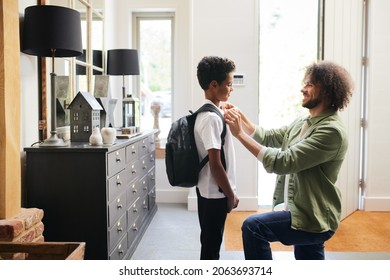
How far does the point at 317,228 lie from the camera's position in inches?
60.7

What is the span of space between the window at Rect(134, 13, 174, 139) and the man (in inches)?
116

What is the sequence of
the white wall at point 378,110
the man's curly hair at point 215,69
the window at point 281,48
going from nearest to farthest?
the man's curly hair at point 215,69
the white wall at point 378,110
the window at point 281,48

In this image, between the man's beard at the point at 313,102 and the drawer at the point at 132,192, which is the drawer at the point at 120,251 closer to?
the drawer at the point at 132,192

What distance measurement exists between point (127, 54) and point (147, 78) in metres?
0.90

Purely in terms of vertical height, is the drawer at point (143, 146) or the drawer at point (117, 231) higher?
the drawer at point (143, 146)

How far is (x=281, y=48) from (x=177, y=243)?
2.39 metres

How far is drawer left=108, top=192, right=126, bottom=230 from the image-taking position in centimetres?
226

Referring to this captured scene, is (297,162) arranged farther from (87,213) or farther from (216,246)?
(87,213)

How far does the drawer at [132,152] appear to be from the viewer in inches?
108

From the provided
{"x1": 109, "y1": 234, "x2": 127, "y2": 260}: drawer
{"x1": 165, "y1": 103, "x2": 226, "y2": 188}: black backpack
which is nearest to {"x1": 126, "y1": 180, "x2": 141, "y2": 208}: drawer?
{"x1": 109, "y1": 234, "x2": 127, "y2": 260}: drawer

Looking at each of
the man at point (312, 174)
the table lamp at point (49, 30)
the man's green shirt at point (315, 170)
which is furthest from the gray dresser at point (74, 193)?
the man's green shirt at point (315, 170)

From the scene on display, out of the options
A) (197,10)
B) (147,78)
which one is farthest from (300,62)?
(147,78)

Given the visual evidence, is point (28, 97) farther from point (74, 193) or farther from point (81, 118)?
point (74, 193)

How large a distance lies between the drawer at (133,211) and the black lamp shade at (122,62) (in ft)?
4.05
